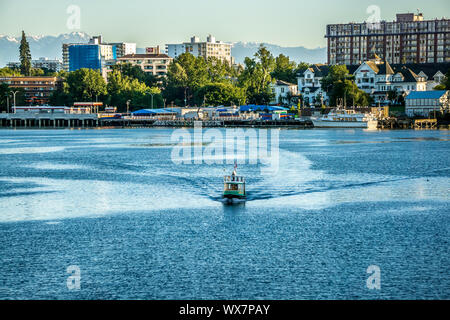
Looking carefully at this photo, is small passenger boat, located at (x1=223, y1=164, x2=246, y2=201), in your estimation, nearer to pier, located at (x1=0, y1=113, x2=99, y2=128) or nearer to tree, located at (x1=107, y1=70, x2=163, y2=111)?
pier, located at (x1=0, y1=113, x2=99, y2=128)

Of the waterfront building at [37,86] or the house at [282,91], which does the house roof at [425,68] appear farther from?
the waterfront building at [37,86]

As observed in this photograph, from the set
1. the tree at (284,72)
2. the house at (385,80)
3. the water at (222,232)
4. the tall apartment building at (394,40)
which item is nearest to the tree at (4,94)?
the tree at (284,72)

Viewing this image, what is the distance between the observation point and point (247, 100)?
474ft

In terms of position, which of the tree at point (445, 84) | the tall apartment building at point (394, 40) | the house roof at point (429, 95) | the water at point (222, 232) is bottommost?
the water at point (222, 232)

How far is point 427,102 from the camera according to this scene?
113m

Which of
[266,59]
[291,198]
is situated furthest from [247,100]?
[291,198]

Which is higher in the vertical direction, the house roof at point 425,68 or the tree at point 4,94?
the house roof at point 425,68

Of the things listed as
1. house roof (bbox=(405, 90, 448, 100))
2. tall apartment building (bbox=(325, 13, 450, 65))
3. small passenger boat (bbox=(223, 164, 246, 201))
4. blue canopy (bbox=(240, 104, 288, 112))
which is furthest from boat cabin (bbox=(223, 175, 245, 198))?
tall apartment building (bbox=(325, 13, 450, 65))

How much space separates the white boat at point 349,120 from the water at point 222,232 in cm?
5700

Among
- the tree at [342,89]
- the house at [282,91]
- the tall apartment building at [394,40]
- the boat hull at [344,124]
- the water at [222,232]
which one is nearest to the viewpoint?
the water at [222,232]

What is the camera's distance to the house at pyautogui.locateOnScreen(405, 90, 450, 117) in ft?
371

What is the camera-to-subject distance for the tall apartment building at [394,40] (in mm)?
178750
